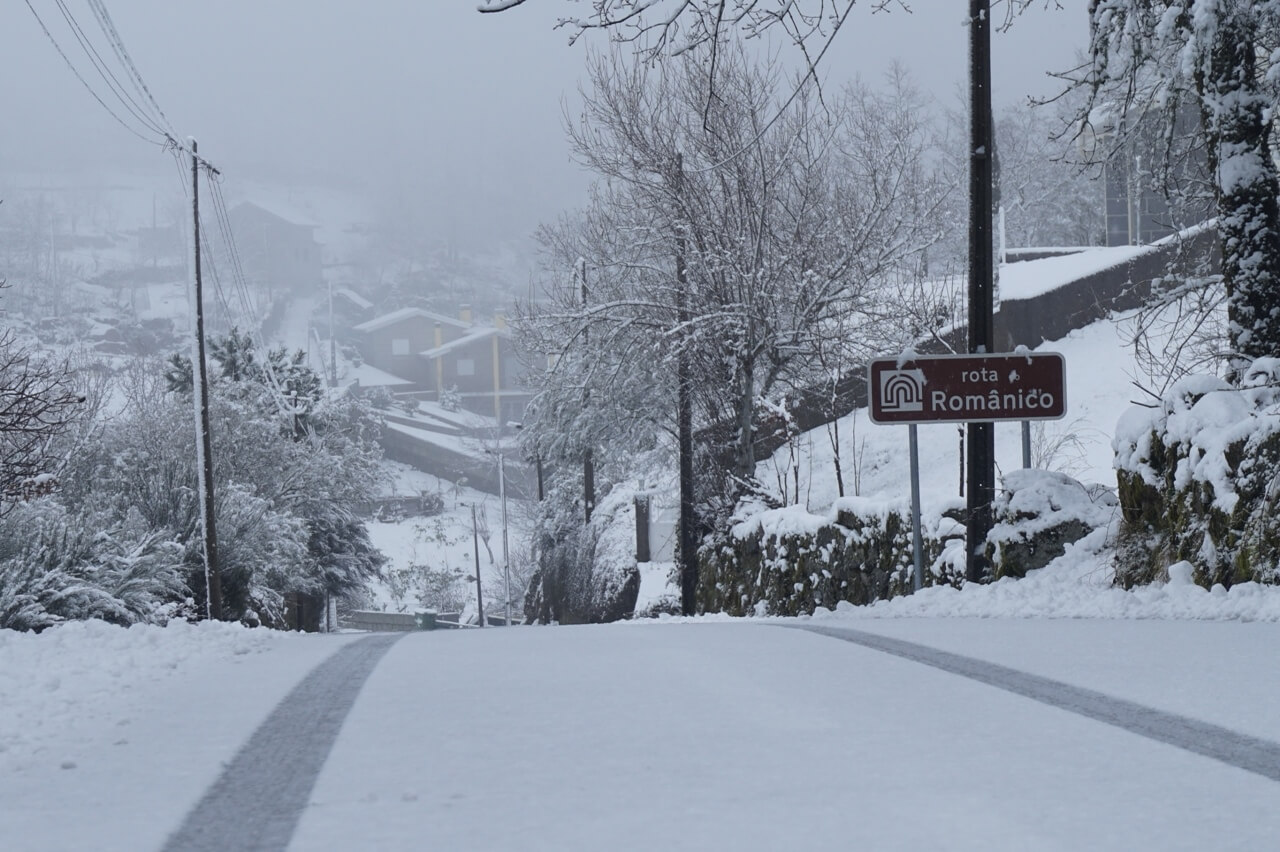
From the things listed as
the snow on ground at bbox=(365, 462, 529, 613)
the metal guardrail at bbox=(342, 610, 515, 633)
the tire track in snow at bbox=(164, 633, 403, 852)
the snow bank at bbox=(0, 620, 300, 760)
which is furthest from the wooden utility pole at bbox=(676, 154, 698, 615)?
the snow on ground at bbox=(365, 462, 529, 613)

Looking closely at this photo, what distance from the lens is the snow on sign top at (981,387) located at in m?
12.7

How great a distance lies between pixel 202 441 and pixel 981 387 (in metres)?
19.0

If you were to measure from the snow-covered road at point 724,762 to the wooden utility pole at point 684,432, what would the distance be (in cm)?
1918

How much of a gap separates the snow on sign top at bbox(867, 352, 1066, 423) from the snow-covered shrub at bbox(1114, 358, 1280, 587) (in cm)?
182

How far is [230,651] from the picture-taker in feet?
29.1

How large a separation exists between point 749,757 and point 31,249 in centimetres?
19559

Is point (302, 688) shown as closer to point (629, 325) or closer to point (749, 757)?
point (749, 757)

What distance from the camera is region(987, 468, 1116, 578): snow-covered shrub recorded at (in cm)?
1252

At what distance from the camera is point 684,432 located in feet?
83.3

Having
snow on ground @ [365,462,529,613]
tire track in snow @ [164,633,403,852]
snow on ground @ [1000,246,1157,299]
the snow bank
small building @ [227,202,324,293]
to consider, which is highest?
small building @ [227,202,324,293]

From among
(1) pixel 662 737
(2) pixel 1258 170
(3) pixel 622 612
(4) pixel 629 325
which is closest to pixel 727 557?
(4) pixel 629 325

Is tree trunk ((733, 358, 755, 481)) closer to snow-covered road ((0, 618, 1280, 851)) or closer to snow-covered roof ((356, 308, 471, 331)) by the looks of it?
snow-covered road ((0, 618, 1280, 851))

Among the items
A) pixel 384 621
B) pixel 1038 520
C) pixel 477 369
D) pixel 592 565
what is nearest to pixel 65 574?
pixel 1038 520

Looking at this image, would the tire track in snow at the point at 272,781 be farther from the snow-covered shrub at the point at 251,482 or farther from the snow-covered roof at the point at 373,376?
the snow-covered roof at the point at 373,376
